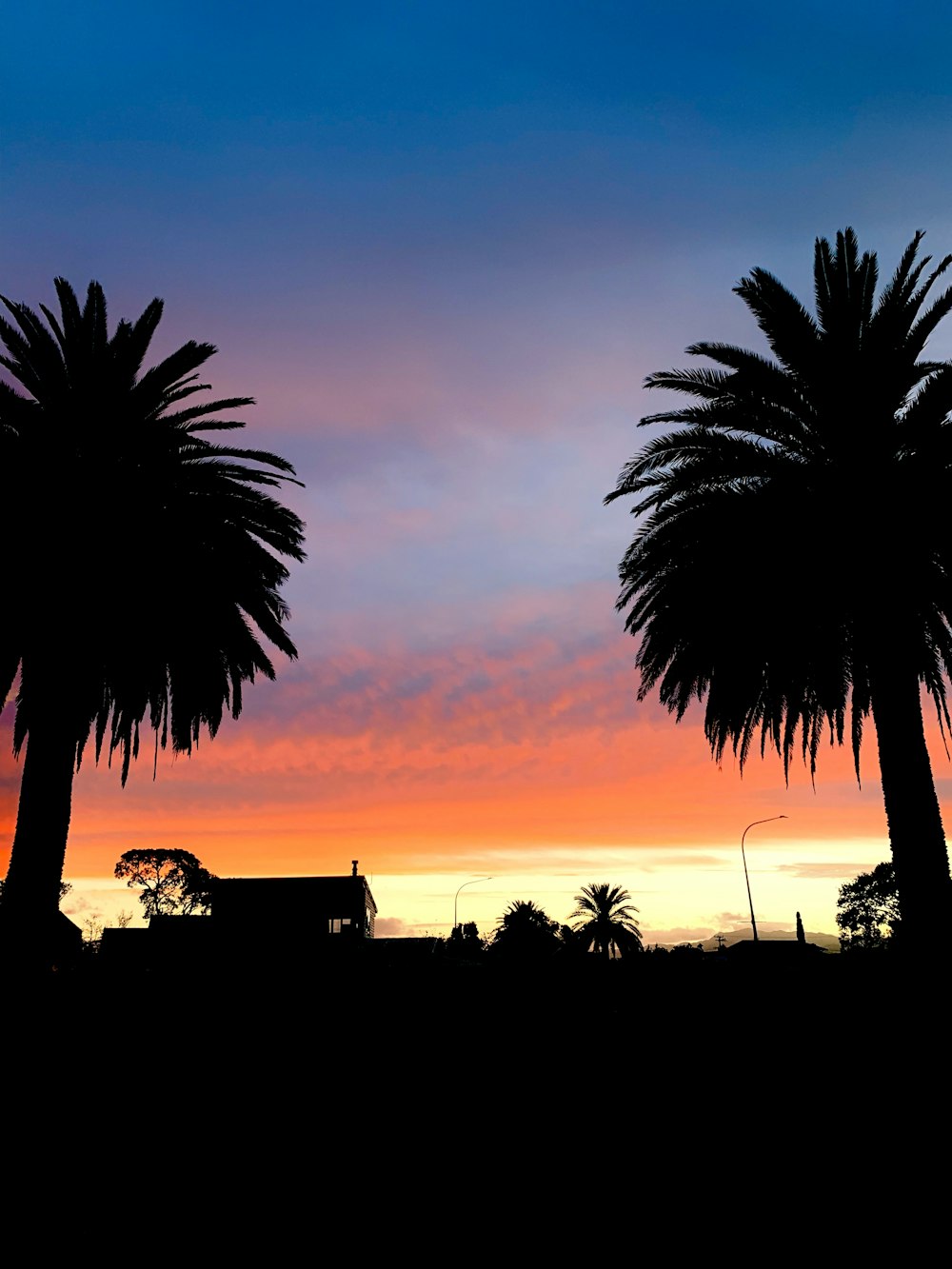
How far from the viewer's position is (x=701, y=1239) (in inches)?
273

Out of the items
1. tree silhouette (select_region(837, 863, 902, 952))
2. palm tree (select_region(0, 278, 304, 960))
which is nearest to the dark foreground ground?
palm tree (select_region(0, 278, 304, 960))

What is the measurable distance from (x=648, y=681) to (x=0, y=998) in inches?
546

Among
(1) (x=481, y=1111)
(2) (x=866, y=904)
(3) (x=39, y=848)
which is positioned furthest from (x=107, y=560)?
(2) (x=866, y=904)

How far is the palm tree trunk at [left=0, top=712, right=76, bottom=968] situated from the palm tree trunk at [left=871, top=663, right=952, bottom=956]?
1455 cm

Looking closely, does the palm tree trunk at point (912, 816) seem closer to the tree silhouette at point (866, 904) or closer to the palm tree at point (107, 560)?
the palm tree at point (107, 560)

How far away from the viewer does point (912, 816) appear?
1562cm

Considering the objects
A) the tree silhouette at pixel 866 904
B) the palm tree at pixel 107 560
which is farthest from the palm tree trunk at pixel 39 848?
the tree silhouette at pixel 866 904

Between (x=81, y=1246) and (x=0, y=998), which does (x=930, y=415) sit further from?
(x=0, y=998)

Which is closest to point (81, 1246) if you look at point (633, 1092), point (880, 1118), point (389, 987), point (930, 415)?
point (633, 1092)

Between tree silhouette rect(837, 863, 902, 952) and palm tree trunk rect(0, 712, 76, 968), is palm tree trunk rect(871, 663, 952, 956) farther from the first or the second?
tree silhouette rect(837, 863, 902, 952)

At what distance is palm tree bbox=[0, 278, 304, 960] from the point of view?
1772 cm

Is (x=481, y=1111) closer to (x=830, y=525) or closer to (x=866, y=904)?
(x=830, y=525)

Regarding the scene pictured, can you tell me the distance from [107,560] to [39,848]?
5546 millimetres

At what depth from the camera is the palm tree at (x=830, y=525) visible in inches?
642
